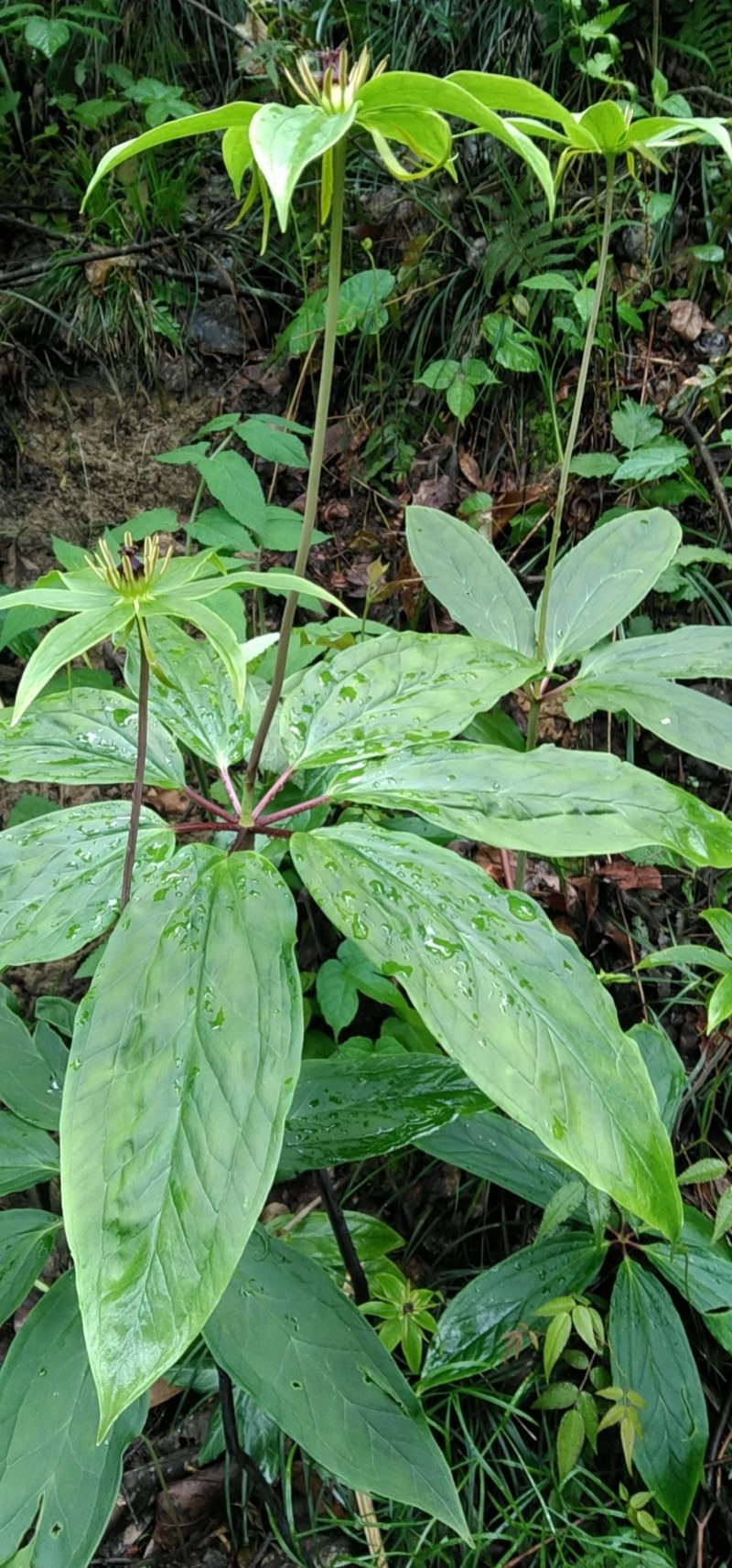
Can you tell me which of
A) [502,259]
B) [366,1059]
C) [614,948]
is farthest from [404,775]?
[502,259]

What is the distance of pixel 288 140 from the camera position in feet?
1.92

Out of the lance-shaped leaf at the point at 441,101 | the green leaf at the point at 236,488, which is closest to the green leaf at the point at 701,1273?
the lance-shaped leaf at the point at 441,101

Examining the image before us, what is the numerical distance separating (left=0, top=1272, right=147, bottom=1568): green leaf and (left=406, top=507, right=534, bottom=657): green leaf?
3.30 ft

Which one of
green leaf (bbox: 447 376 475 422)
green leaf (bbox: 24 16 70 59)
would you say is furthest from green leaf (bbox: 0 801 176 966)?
green leaf (bbox: 24 16 70 59)

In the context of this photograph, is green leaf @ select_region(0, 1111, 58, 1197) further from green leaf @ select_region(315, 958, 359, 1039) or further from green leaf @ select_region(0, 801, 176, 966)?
green leaf @ select_region(315, 958, 359, 1039)

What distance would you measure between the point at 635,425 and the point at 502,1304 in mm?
1896

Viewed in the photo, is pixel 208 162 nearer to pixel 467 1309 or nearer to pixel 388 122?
pixel 388 122

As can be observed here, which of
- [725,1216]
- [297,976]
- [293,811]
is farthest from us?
[725,1216]

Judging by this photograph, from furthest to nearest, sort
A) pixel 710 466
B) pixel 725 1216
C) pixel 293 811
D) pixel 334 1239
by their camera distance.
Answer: pixel 710 466, pixel 334 1239, pixel 725 1216, pixel 293 811

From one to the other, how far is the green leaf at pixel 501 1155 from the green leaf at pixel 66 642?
2.79 feet

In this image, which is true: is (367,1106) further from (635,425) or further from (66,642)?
(635,425)

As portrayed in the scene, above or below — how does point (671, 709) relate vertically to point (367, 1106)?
above

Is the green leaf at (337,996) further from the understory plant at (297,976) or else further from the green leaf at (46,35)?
the green leaf at (46,35)

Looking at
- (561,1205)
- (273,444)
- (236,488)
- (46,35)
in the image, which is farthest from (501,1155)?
(46,35)
